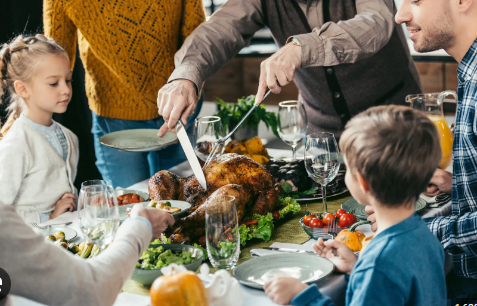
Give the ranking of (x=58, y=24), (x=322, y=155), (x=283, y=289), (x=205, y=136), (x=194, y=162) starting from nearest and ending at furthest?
(x=283, y=289)
(x=322, y=155)
(x=194, y=162)
(x=205, y=136)
(x=58, y=24)

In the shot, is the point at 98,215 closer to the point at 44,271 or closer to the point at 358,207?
the point at 44,271

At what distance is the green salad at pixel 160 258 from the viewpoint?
1.37m

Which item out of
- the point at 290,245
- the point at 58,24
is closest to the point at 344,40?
the point at 290,245

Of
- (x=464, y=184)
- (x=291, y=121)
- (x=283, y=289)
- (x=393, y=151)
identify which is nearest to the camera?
(x=393, y=151)

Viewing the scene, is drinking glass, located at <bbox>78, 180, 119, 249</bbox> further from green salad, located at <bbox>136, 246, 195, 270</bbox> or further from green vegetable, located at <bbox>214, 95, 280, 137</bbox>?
green vegetable, located at <bbox>214, 95, 280, 137</bbox>

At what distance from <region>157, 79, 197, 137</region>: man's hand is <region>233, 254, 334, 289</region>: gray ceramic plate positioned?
2.46ft

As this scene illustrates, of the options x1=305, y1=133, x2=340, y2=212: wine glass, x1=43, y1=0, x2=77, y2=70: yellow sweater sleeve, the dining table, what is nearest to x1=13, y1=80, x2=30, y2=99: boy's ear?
x1=43, y1=0, x2=77, y2=70: yellow sweater sleeve

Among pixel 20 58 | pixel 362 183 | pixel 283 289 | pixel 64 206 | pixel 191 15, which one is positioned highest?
pixel 191 15

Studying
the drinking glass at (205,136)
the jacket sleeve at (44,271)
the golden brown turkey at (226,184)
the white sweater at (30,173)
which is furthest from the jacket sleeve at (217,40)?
the jacket sleeve at (44,271)

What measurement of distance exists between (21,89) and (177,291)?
1.71 m

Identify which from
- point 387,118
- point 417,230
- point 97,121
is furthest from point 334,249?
point 97,121

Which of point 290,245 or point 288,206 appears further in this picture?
point 288,206

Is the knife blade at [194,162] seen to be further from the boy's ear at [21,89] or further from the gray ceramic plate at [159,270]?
the boy's ear at [21,89]

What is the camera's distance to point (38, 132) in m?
2.37
